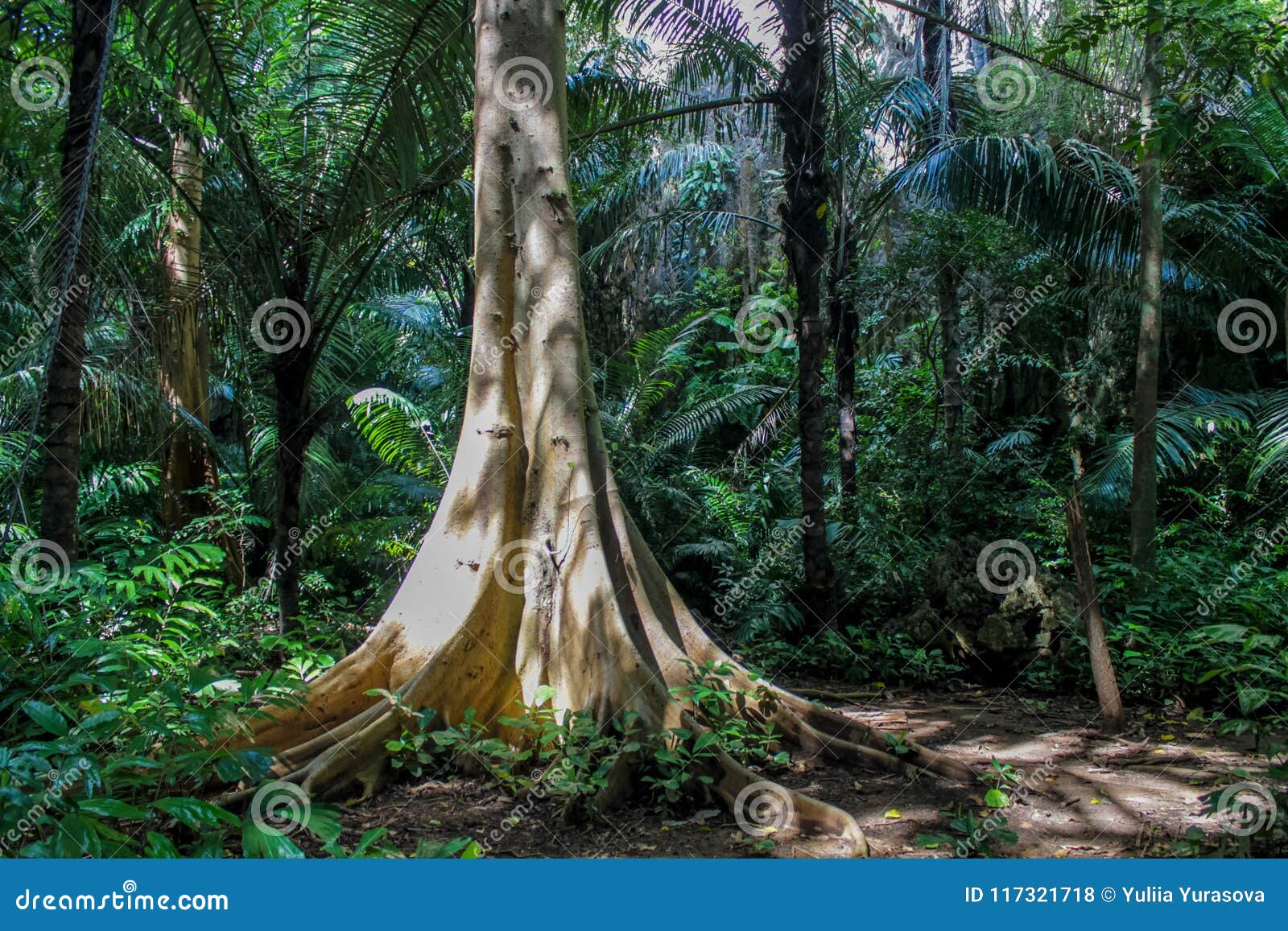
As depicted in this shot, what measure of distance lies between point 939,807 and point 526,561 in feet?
7.00

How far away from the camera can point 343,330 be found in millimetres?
11219

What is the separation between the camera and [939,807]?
362 cm

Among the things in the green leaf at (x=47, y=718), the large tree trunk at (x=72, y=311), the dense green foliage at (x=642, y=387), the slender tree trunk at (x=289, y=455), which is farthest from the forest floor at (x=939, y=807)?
the slender tree trunk at (x=289, y=455)

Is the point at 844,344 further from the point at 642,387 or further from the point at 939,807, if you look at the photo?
the point at 939,807

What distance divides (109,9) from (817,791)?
15.1ft

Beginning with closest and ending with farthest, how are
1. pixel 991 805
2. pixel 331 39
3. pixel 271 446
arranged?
1. pixel 991 805
2. pixel 331 39
3. pixel 271 446

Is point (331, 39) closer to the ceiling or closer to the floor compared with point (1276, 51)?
closer to the ceiling

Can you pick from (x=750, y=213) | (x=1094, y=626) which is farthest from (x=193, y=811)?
(x=750, y=213)

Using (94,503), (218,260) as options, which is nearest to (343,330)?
(94,503)

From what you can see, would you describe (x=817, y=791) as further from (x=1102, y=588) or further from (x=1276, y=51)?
(x=1276, y=51)

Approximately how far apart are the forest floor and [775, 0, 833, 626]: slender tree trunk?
2138 mm

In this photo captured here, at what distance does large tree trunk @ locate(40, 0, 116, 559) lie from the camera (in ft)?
13.3

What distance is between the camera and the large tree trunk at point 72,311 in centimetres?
404

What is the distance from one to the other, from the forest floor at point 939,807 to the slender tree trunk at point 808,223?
214 cm
